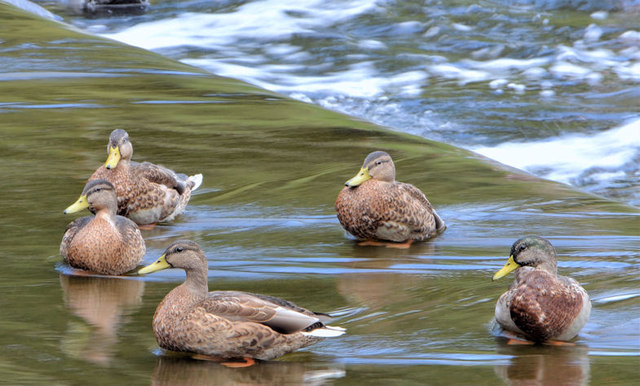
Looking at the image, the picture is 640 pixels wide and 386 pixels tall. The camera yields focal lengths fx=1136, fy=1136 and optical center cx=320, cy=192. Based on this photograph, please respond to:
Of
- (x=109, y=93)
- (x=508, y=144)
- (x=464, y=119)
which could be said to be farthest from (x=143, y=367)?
(x=464, y=119)

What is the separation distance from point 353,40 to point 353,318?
16.1m

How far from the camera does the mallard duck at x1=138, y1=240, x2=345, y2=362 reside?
231 inches

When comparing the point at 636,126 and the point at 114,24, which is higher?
the point at 114,24

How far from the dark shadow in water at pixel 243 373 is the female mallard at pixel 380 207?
8.69 feet

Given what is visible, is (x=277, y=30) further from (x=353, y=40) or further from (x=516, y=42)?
(x=516, y=42)

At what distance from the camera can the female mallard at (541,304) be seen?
241 inches

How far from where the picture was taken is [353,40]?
73.8 ft

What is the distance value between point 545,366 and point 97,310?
2.80m

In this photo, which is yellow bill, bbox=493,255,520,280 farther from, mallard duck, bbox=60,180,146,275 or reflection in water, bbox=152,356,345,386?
mallard duck, bbox=60,180,146,275

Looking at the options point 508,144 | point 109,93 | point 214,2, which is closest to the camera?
point 109,93

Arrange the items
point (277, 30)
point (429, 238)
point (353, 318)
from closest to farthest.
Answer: point (353, 318), point (429, 238), point (277, 30)

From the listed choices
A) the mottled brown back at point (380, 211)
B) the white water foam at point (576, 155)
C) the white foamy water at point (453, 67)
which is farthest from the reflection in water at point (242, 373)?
the white water foam at point (576, 155)

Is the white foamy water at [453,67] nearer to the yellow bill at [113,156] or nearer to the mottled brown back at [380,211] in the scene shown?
the mottled brown back at [380,211]

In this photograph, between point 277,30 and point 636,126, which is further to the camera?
point 277,30
